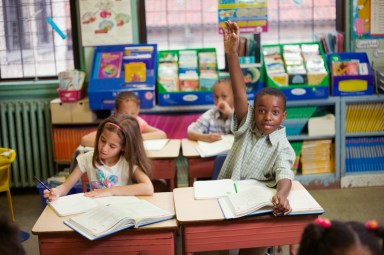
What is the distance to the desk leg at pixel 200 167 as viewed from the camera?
3447 millimetres

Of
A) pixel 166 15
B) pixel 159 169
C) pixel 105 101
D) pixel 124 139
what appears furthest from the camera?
pixel 166 15

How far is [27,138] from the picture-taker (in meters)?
4.79

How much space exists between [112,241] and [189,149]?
140 centimetres

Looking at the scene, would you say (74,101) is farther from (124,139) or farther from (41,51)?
(124,139)

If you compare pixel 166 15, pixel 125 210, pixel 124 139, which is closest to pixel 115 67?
pixel 166 15

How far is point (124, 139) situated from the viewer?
9.26ft

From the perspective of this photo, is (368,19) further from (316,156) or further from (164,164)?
(164,164)

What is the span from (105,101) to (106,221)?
2.25 metres

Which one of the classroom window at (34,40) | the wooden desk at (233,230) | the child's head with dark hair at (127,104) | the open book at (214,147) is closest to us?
the wooden desk at (233,230)

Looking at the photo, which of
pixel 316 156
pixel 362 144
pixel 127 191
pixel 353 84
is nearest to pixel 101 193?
pixel 127 191

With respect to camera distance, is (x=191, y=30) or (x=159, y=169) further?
(x=191, y=30)

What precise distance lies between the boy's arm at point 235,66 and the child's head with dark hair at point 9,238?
1.39 meters

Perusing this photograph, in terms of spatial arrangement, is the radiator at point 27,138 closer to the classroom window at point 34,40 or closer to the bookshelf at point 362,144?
the classroom window at point 34,40

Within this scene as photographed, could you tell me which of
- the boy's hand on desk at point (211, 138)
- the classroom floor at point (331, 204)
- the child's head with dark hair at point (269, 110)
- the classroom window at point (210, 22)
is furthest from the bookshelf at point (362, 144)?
the child's head with dark hair at point (269, 110)
